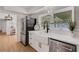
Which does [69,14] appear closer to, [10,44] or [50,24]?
[50,24]

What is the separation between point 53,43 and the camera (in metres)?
1.46

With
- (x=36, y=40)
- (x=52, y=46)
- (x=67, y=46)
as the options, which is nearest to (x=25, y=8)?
(x=36, y=40)

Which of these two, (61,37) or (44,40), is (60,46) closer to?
(61,37)

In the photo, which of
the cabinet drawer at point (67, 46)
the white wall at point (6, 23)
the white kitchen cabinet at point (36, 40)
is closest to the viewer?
the cabinet drawer at point (67, 46)

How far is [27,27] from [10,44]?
0.39 metres

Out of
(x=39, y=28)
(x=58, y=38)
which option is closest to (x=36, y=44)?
(x=39, y=28)

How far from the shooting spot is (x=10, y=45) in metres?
1.48

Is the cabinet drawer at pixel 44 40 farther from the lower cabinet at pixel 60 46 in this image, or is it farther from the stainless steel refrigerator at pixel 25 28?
the stainless steel refrigerator at pixel 25 28

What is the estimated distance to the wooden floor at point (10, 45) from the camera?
136cm

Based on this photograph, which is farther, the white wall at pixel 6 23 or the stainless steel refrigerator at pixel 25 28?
the stainless steel refrigerator at pixel 25 28

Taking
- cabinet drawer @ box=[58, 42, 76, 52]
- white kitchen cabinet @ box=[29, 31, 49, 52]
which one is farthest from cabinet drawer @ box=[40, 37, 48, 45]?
cabinet drawer @ box=[58, 42, 76, 52]

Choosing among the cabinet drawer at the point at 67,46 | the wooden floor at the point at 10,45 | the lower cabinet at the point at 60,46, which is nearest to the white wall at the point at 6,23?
the wooden floor at the point at 10,45

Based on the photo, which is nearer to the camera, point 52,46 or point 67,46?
point 67,46

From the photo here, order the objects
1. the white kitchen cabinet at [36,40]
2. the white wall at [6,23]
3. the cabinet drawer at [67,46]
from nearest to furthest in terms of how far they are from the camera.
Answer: the cabinet drawer at [67,46] → the white wall at [6,23] → the white kitchen cabinet at [36,40]
